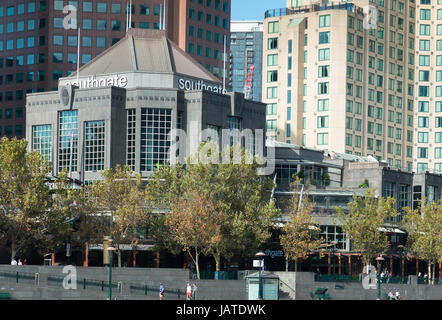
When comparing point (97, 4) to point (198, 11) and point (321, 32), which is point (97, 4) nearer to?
point (198, 11)

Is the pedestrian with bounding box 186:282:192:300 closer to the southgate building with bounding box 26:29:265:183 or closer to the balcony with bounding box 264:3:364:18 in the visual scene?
the southgate building with bounding box 26:29:265:183

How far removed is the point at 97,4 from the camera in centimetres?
18825

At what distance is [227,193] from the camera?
107m

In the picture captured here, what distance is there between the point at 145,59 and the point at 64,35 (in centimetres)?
6354

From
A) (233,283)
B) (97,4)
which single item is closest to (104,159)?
(233,283)

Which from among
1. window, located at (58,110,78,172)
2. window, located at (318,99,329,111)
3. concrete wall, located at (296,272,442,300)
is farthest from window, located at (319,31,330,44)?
concrete wall, located at (296,272,442,300)

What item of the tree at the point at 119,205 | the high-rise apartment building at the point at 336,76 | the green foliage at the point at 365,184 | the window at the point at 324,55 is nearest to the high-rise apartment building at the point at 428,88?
the high-rise apartment building at the point at 336,76

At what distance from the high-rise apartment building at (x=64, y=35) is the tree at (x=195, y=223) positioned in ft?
277

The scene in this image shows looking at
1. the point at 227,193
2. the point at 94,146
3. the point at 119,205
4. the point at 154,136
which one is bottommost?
the point at 119,205

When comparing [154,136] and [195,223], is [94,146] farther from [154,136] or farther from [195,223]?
[195,223]

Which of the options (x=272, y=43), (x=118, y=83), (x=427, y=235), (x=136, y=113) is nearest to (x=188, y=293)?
(x=136, y=113)

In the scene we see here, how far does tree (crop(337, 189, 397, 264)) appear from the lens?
Result: 116 metres

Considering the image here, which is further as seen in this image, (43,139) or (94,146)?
(43,139)
